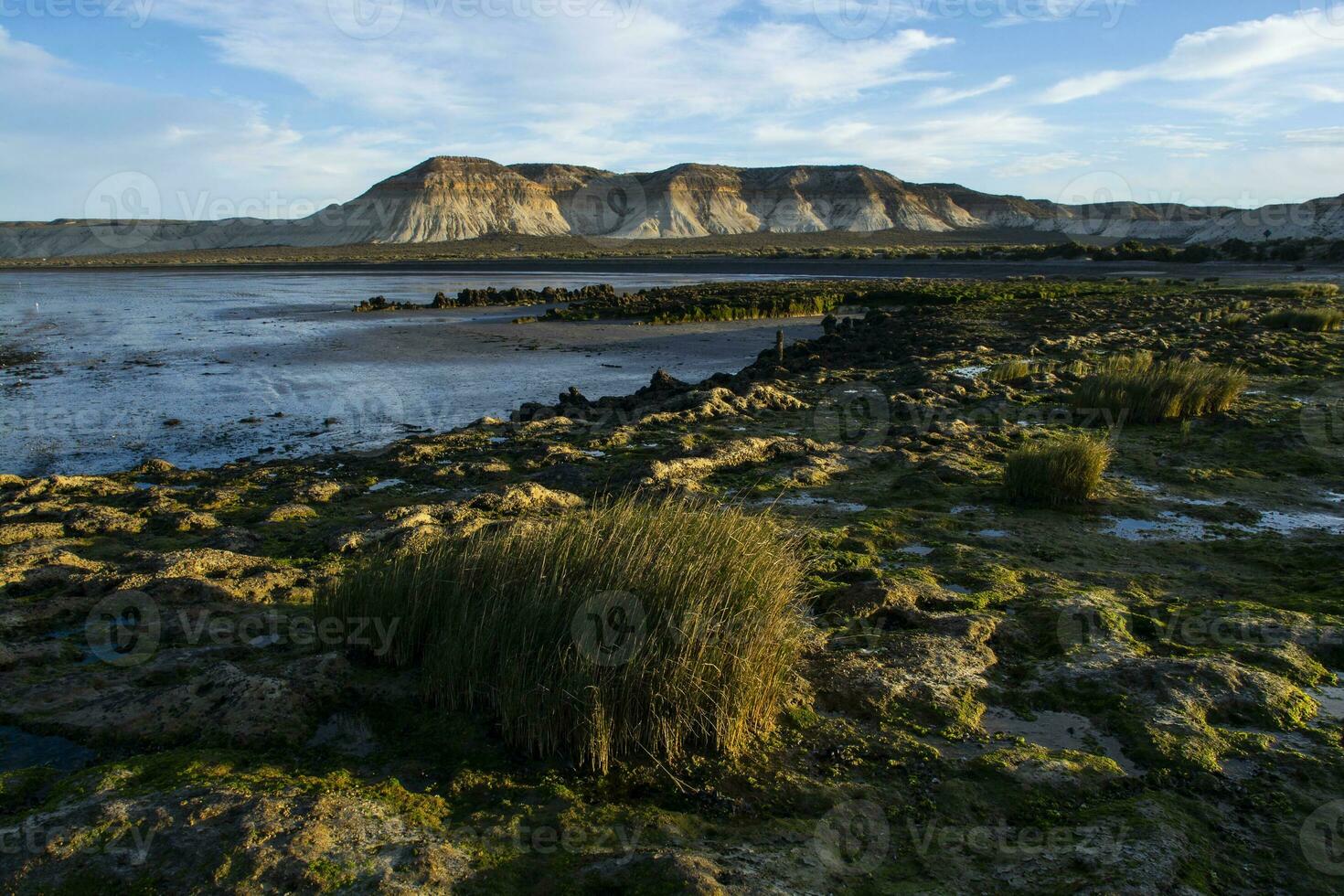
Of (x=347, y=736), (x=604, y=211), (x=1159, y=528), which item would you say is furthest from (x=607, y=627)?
(x=604, y=211)

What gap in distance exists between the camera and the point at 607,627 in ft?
13.9

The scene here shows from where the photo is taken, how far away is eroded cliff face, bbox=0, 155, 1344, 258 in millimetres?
151000

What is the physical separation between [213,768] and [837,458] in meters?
6.95

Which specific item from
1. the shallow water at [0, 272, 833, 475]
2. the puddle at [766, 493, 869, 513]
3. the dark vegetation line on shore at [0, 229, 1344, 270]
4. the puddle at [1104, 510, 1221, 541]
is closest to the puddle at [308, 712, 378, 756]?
the puddle at [766, 493, 869, 513]

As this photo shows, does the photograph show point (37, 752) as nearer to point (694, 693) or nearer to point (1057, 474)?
point (694, 693)

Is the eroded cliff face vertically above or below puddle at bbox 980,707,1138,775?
above

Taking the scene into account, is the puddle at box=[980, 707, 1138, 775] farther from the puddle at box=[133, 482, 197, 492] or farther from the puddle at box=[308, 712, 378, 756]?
the puddle at box=[133, 482, 197, 492]

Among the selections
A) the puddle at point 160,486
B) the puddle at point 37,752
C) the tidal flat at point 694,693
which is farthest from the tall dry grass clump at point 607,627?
the puddle at point 160,486

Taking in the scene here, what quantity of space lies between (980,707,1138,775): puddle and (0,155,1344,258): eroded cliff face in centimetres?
14334

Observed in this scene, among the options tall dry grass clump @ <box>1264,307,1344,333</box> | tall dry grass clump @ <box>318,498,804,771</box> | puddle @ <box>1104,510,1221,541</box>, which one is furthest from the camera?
tall dry grass clump @ <box>1264,307,1344,333</box>

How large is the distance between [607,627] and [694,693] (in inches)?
20.3

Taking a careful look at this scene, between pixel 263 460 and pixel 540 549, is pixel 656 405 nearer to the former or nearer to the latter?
pixel 263 460

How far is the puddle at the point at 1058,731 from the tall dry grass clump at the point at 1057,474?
3.75 meters

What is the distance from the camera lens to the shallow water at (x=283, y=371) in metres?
12.8
